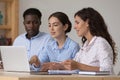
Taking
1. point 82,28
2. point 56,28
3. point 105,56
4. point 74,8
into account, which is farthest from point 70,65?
point 74,8

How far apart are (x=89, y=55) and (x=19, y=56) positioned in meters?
0.59

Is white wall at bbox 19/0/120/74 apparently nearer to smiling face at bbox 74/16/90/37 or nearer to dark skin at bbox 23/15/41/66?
dark skin at bbox 23/15/41/66

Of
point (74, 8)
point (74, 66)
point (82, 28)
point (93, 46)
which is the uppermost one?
point (74, 8)

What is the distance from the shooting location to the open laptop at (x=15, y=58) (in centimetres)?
223

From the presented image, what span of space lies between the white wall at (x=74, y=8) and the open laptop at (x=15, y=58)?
198 cm

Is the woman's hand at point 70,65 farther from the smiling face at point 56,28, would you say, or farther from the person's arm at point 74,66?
the smiling face at point 56,28

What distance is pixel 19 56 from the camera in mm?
2252

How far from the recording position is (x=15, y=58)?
2.30 m

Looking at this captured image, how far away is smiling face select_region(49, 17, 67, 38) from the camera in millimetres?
3135

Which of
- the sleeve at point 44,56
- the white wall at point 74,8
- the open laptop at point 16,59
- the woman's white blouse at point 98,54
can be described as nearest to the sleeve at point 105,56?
the woman's white blouse at point 98,54

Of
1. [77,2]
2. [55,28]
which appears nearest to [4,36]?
[77,2]

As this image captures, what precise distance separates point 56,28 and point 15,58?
0.91m

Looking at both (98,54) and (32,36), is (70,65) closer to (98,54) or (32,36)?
(98,54)

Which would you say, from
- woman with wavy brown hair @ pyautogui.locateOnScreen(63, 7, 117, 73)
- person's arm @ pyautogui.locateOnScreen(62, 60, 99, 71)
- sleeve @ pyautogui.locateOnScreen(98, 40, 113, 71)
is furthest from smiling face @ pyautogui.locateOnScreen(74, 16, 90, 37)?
person's arm @ pyautogui.locateOnScreen(62, 60, 99, 71)
